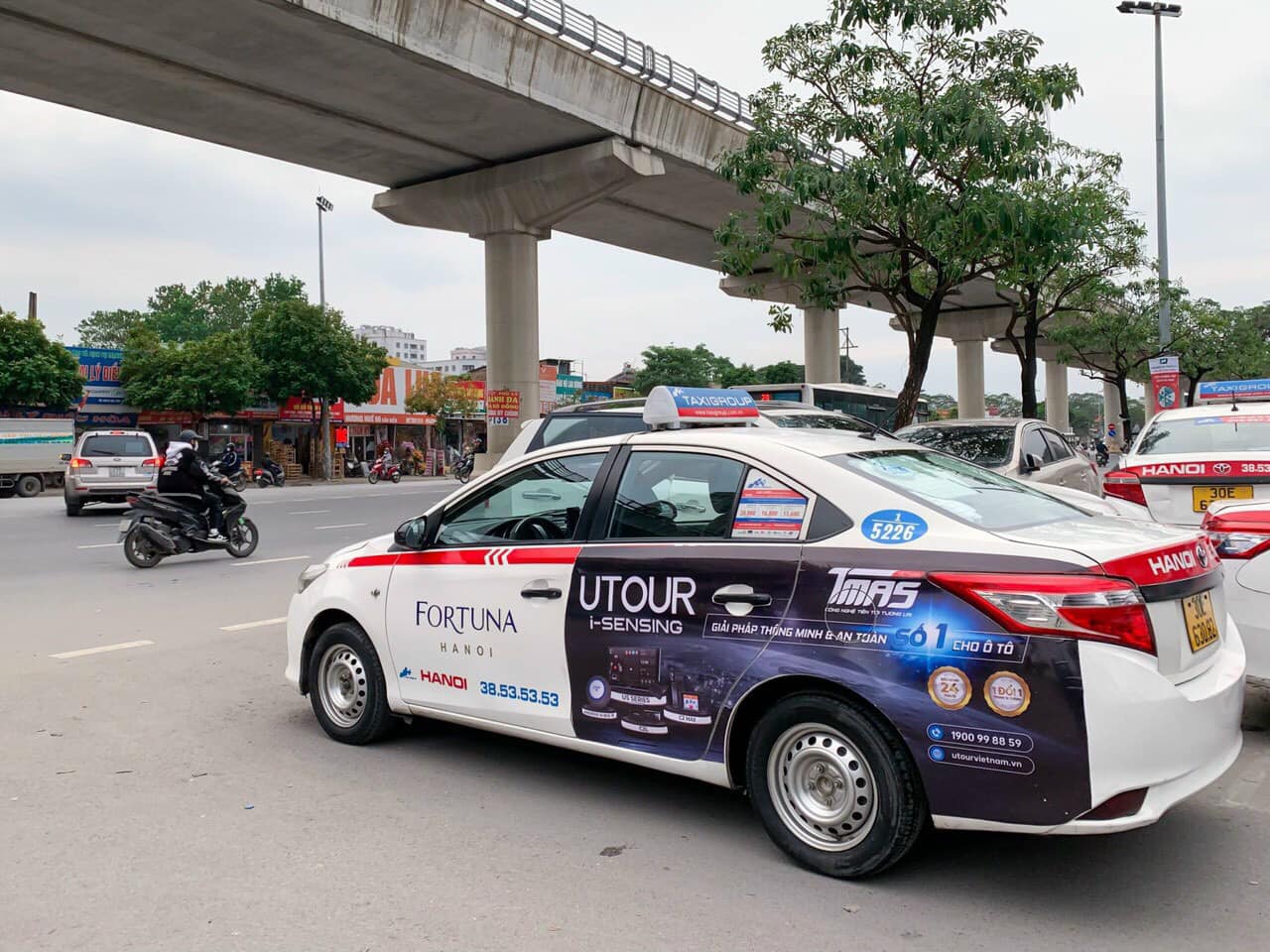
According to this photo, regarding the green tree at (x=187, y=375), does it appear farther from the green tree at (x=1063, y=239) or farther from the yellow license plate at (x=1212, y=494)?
the yellow license plate at (x=1212, y=494)

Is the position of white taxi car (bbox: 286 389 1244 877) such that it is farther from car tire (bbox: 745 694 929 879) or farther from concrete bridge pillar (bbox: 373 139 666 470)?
concrete bridge pillar (bbox: 373 139 666 470)

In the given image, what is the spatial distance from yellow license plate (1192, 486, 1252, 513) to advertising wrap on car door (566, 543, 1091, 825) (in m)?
4.44

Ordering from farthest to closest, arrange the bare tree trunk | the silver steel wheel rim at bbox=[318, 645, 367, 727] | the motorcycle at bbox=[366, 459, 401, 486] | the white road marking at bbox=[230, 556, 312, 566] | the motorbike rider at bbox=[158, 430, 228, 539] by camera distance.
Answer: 1. the motorcycle at bbox=[366, 459, 401, 486]
2. the bare tree trunk
3. the white road marking at bbox=[230, 556, 312, 566]
4. the motorbike rider at bbox=[158, 430, 228, 539]
5. the silver steel wheel rim at bbox=[318, 645, 367, 727]

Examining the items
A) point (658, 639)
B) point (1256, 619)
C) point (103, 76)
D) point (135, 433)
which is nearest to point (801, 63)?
point (1256, 619)

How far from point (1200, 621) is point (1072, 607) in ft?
2.31

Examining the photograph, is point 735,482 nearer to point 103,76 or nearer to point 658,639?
point 658,639

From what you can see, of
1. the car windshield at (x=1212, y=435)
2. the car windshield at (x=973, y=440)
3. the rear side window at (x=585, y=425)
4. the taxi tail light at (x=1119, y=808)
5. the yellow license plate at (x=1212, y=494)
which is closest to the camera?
the taxi tail light at (x=1119, y=808)

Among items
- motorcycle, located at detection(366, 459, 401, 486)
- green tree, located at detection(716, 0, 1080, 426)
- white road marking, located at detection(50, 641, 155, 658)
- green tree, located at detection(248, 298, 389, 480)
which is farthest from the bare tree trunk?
green tree, located at detection(248, 298, 389, 480)

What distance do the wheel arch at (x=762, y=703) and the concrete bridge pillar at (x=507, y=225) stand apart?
22.2m

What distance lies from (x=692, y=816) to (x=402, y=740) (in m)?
1.73

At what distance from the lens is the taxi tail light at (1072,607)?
3.11 m

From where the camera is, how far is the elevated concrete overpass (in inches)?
680

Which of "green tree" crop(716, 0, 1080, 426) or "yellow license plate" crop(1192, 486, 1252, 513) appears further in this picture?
"green tree" crop(716, 0, 1080, 426)

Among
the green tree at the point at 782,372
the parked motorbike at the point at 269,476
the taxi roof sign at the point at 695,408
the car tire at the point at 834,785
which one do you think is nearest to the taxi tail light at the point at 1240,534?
the taxi roof sign at the point at 695,408
